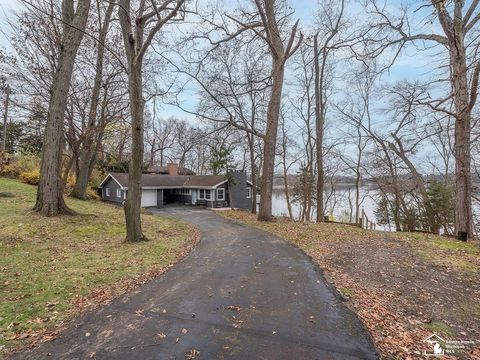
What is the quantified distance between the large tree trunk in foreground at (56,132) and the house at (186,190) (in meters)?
15.0

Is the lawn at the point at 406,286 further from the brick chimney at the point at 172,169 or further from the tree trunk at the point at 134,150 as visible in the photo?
the brick chimney at the point at 172,169

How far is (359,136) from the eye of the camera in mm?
23438

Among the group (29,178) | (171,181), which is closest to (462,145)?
(171,181)

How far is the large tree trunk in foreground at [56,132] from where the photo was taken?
10.2 meters

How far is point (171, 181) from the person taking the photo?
2891cm

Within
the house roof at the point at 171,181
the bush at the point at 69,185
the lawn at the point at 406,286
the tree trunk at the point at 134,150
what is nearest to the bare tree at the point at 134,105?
the tree trunk at the point at 134,150

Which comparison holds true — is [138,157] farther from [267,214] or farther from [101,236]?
[267,214]

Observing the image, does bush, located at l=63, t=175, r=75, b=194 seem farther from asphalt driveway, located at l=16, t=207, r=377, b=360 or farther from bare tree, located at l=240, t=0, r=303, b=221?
asphalt driveway, located at l=16, t=207, r=377, b=360

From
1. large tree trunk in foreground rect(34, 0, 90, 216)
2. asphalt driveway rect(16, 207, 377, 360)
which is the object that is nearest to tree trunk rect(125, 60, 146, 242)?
asphalt driveway rect(16, 207, 377, 360)

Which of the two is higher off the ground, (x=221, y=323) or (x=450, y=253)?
(x=450, y=253)

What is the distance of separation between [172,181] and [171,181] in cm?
16

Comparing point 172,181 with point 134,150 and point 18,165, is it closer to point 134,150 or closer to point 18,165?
point 18,165

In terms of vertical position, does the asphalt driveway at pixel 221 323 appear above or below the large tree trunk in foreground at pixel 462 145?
below

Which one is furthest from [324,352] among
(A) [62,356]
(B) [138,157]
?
(B) [138,157]
